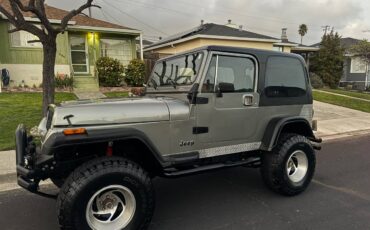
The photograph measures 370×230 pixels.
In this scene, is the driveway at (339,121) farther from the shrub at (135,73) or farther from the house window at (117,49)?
the house window at (117,49)

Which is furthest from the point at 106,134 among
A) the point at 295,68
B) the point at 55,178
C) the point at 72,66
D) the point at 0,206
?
the point at 72,66

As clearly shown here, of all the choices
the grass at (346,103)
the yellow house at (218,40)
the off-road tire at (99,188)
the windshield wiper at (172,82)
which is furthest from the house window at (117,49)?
the off-road tire at (99,188)

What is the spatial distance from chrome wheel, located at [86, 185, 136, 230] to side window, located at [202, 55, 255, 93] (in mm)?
1527

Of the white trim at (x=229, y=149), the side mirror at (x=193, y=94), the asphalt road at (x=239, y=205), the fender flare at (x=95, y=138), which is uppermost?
the side mirror at (x=193, y=94)

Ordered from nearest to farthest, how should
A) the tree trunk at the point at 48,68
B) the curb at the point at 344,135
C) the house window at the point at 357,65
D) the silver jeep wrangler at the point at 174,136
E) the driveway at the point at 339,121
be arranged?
the silver jeep wrangler at the point at 174,136 → the tree trunk at the point at 48,68 → the curb at the point at 344,135 → the driveway at the point at 339,121 → the house window at the point at 357,65

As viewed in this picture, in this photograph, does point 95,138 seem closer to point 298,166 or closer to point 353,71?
point 298,166

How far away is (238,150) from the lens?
4.13 meters

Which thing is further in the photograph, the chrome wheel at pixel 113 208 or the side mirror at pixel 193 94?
the side mirror at pixel 193 94

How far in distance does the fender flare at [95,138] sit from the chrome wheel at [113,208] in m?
0.51

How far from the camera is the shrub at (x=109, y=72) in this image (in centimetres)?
1578

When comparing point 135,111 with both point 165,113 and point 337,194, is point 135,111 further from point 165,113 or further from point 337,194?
point 337,194

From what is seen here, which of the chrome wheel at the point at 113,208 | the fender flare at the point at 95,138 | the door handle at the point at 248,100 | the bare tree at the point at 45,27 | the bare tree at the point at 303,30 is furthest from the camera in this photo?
the bare tree at the point at 303,30

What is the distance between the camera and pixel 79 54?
16.8 meters

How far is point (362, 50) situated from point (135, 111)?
118ft
